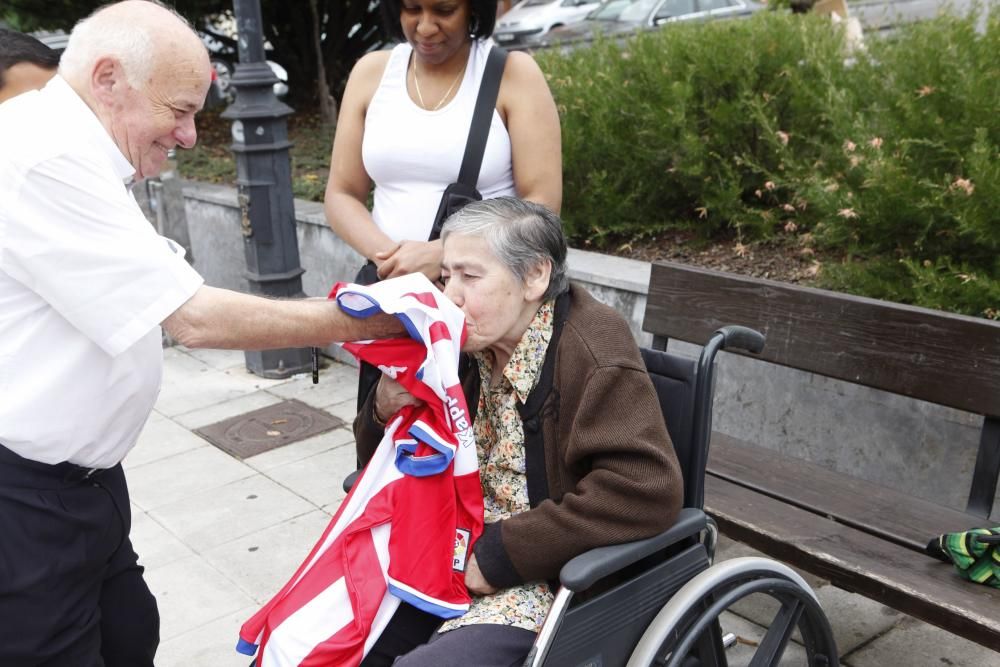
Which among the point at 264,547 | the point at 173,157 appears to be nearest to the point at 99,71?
the point at 264,547

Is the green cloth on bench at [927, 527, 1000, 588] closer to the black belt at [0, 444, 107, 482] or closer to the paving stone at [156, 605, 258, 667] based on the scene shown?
the black belt at [0, 444, 107, 482]

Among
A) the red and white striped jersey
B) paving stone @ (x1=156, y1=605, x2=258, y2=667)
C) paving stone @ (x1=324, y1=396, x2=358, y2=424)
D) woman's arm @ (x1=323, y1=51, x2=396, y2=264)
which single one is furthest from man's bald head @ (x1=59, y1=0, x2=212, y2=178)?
paving stone @ (x1=324, y1=396, x2=358, y2=424)

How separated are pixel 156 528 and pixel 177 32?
8.73 ft

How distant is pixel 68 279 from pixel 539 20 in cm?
1478

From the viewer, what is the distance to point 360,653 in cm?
212

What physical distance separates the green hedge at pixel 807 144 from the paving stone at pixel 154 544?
2.47m

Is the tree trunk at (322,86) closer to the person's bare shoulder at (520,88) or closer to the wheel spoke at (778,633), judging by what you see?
the person's bare shoulder at (520,88)

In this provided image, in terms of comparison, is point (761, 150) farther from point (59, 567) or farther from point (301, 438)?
point (59, 567)

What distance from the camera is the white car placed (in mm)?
15516

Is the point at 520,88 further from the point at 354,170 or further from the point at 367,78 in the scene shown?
the point at 354,170

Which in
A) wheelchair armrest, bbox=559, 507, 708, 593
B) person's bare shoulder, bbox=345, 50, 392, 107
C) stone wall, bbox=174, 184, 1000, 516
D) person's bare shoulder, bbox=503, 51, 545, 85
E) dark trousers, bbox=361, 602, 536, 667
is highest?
person's bare shoulder, bbox=503, 51, 545, 85

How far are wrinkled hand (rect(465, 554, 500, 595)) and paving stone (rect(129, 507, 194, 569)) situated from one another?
78.8 inches

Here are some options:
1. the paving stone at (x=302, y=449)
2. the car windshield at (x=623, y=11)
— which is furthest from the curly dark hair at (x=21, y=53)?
the car windshield at (x=623, y=11)

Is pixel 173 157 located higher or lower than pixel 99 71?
lower
